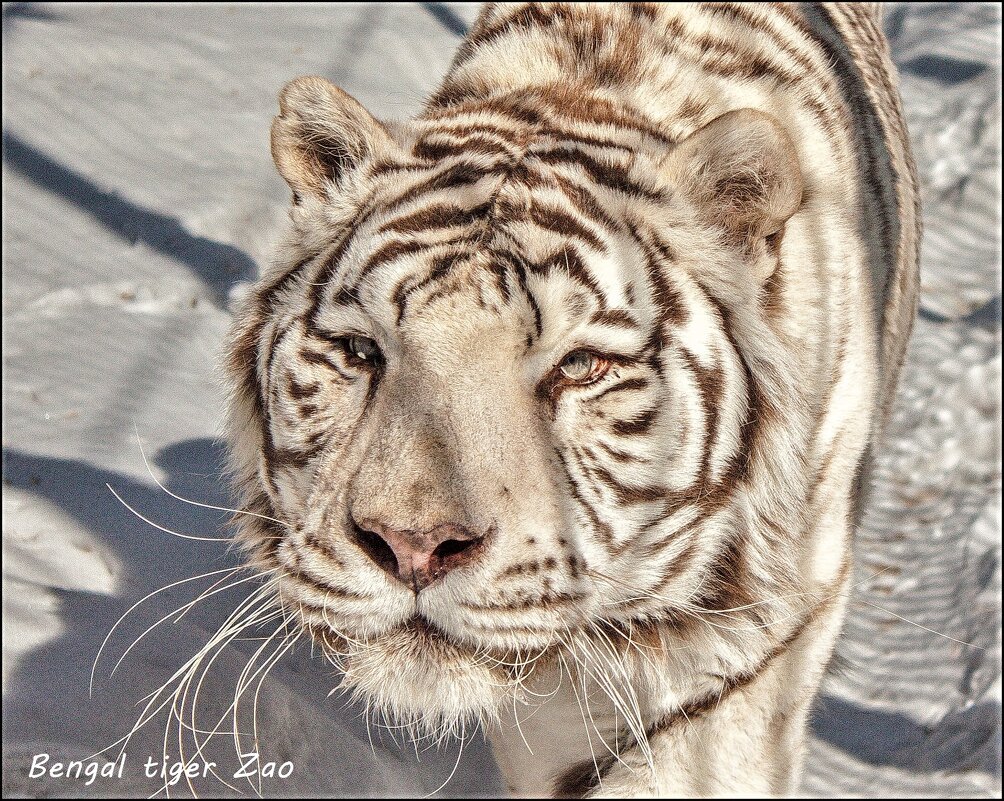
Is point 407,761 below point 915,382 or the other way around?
below

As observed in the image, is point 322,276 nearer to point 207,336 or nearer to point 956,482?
point 207,336

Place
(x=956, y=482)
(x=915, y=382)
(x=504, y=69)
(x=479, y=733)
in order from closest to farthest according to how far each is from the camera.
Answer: (x=504, y=69)
(x=479, y=733)
(x=956, y=482)
(x=915, y=382)

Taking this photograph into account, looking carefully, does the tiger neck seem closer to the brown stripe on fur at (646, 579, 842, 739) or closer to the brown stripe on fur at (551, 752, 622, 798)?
the brown stripe on fur at (551, 752, 622, 798)

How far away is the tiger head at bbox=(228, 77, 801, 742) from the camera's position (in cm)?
139

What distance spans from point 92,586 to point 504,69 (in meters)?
1.40

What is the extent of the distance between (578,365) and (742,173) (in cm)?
39

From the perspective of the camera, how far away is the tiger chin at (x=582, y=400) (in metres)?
1.42

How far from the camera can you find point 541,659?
1557 mm

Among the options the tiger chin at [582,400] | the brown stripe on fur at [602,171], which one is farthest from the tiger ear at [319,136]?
the brown stripe on fur at [602,171]

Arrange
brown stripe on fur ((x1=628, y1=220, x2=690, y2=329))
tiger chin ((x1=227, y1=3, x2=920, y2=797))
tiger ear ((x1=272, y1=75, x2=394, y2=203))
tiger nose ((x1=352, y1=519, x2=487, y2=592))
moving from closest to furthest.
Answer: tiger nose ((x1=352, y1=519, x2=487, y2=592)) → tiger chin ((x1=227, y1=3, x2=920, y2=797)) → brown stripe on fur ((x1=628, y1=220, x2=690, y2=329)) → tiger ear ((x1=272, y1=75, x2=394, y2=203))

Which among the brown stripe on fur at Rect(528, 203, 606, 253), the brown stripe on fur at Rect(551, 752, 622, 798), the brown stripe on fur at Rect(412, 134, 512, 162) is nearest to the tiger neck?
the brown stripe on fur at Rect(551, 752, 622, 798)

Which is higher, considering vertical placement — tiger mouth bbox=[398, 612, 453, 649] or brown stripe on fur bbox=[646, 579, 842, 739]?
brown stripe on fur bbox=[646, 579, 842, 739]

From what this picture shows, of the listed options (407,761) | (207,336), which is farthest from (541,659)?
(207,336)

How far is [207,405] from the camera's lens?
113 inches
